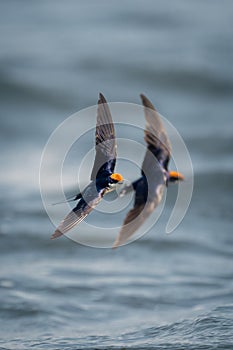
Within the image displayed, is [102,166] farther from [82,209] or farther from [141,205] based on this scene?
[141,205]

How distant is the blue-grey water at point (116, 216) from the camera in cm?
782

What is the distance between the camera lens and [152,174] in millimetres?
7395

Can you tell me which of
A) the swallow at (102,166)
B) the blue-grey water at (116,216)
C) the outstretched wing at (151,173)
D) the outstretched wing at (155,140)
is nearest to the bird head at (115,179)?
the swallow at (102,166)

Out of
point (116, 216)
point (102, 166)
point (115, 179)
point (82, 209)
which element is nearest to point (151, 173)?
point (102, 166)

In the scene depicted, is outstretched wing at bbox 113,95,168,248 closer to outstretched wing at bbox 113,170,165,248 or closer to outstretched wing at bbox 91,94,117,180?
outstretched wing at bbox 113,170,165,248

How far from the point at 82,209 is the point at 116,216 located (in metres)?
4.88

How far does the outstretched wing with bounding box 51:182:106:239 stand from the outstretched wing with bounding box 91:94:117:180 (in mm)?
136

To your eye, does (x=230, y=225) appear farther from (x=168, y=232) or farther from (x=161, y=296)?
(x=161, y=296)

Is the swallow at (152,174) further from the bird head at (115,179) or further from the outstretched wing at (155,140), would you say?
the bird head at (115,179)

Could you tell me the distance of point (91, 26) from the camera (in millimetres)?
15508

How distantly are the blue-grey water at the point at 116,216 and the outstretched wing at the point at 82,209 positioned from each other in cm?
170

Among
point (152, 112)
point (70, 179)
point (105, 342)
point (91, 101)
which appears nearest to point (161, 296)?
point (105, 342)

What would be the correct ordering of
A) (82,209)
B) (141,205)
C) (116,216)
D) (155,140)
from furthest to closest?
(116,216)
(155,140)
(141,205)
(82,209)

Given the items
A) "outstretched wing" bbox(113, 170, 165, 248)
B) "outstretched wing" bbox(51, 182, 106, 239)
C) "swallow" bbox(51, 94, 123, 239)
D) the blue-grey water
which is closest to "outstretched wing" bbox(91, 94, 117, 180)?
"swallow" bbox(51, 94, 123, 239)
